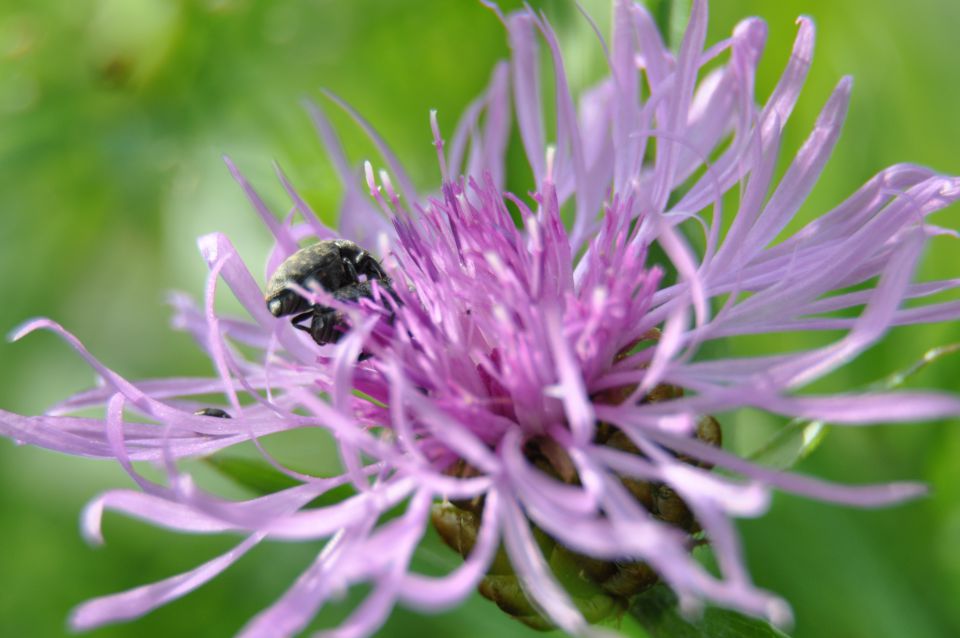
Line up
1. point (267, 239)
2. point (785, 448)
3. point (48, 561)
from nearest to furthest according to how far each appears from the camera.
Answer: point (785, 448) < point (267, 239) < point (48, 561)

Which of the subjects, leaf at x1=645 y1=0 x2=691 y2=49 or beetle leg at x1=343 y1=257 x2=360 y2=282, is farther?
leaf at x1=645 y1=0 x2=691 y2=49

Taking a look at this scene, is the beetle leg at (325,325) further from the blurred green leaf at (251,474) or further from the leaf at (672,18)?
the leaf at (672,18)

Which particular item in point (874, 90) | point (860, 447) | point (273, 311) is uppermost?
point (273, 311)

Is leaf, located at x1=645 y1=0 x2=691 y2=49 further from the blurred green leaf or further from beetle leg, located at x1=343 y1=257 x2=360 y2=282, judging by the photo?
the blurred green leaf

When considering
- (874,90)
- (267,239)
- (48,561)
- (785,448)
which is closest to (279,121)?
(267,239)

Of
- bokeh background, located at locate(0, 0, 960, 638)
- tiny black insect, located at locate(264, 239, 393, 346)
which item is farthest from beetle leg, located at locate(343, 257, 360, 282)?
bokeh background, located at locate(0, 0, 960, 638)

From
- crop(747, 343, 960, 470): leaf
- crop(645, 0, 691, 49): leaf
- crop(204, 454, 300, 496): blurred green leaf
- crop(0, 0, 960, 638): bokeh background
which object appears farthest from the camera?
crop(0, 0, 960, 638): bokeh background

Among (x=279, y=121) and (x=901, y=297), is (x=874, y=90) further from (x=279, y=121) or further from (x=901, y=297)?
(x=279, y=121)
